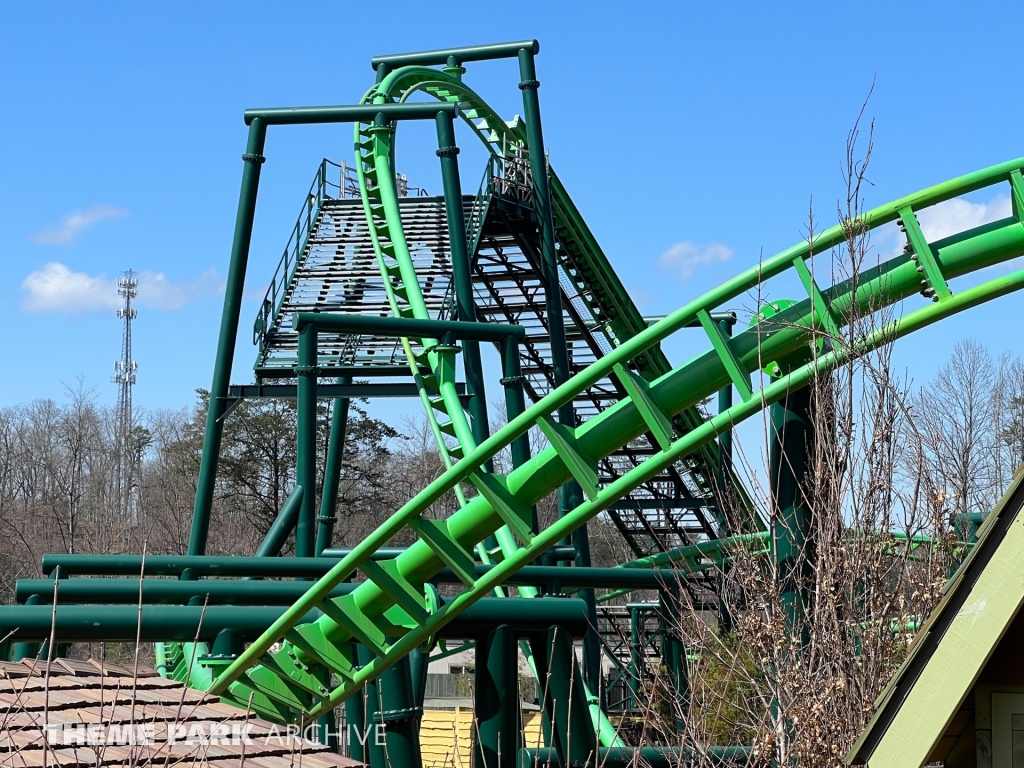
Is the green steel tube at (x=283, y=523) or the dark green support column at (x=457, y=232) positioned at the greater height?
the dark green support column at (x=457, y=232)

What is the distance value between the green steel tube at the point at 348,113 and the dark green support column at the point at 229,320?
0.58 ft

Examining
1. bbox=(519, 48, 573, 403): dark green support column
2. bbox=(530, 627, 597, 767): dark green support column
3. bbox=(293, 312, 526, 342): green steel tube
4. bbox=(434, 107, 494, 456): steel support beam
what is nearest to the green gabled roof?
bbox=(530, 627, 597, 767): dark green support column

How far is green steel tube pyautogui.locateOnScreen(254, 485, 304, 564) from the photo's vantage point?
9773mm

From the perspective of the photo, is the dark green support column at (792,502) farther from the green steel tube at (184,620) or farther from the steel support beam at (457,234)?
the steel support beam at (457,234)

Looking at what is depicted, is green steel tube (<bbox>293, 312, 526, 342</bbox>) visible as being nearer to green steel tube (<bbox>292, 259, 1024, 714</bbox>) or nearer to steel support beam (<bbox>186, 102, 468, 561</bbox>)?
steel support beam (<bbox>186, 102, 468, 561</bbox>)

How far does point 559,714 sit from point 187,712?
2791mm

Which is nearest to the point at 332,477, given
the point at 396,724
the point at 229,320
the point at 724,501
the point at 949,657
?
the point at 229,320

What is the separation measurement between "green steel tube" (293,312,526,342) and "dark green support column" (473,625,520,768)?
4131mm

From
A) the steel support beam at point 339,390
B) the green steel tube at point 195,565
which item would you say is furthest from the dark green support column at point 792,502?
the steel support beam at point 339,390

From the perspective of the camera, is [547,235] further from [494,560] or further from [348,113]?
[494,560]

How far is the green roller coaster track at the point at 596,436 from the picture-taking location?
7.06 meters

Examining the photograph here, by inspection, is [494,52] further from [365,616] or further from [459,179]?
[365,616]

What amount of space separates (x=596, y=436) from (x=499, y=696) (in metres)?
1.99

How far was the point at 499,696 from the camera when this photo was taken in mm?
6156
